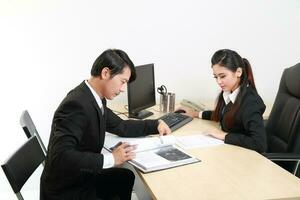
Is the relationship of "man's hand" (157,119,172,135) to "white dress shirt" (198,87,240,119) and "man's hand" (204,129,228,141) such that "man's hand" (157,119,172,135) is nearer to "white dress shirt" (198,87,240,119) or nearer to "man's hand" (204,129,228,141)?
"man's hand" (204,129,228,141)

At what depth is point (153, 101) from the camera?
2.48m

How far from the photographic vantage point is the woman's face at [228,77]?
1.89 metres

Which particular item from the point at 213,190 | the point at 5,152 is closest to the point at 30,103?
the point at 5,152

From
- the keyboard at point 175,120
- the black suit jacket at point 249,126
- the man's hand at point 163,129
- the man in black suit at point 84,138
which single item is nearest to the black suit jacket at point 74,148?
the man in black suit at point 84,138

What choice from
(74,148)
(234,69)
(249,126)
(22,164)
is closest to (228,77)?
(234,69)

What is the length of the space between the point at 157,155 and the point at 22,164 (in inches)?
23.8

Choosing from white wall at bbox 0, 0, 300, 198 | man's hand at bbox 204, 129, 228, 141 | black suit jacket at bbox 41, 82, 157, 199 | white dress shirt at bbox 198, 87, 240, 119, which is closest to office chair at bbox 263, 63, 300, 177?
man's hand at bbox 204, 129, 228, 141

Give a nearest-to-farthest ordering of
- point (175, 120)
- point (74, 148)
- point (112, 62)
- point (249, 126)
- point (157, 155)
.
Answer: point (74, 148)
point (112, 62)
point (157, 155)
point (249, 126)
point (175, 120)

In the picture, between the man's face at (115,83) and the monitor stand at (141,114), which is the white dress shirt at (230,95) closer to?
the monitor stand at (141,114)

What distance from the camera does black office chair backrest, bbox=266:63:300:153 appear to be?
187 cm

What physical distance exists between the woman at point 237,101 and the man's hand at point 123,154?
58 cm

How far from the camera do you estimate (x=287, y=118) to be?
6.45 ft

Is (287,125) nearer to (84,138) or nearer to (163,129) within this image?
(163,129)

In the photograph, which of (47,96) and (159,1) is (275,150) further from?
(47,96)
